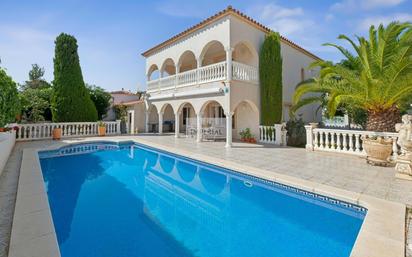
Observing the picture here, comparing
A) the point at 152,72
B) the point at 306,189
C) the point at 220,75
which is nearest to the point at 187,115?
the point at 152,72

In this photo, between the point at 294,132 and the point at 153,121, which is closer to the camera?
the point at 294,132

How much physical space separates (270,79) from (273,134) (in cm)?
383

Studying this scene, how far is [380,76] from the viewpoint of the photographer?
881 cm

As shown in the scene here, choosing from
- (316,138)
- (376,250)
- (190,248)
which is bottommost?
(190,248)

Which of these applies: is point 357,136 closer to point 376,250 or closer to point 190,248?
point 376,250

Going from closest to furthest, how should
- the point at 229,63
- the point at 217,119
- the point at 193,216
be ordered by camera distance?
the point at 193,216 < the point at 229,63 < the point at 217,119

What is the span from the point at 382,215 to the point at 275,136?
389 inches

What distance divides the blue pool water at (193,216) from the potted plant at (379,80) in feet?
17.0

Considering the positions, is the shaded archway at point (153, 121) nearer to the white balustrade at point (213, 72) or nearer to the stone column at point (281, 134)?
the white balustrade at point (213, 72)

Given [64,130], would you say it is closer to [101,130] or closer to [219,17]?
[101,130]

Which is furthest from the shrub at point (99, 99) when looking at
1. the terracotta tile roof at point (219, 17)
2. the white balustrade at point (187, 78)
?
the white balustrade at point (187, 78)

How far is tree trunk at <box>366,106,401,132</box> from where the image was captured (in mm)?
9516

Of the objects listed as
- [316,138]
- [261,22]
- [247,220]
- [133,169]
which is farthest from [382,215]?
[261,22]

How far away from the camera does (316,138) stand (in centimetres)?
1164
